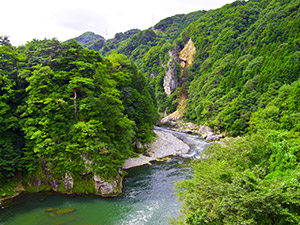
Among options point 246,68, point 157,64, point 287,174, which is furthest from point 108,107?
point 157,64

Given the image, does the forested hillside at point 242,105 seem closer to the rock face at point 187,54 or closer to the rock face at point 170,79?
the rock face at point 170,79

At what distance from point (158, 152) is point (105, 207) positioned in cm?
1963

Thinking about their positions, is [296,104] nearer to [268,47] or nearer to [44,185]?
[44,185]

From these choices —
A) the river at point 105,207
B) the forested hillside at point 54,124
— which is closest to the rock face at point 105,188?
the forested hillside at point 54,124

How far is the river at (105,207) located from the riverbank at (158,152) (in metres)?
6.19

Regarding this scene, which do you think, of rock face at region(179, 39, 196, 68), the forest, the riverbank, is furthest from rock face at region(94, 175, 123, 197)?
rock face at region(179, 39, 196, 68)

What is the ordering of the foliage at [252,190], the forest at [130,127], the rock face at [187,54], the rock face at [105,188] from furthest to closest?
the rock face at [187,54], the rock face at [105,188], the forest at [130,127], the foliage at [252,190]

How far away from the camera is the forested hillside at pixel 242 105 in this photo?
33.3ft

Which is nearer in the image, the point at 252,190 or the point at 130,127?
the point at 252,190

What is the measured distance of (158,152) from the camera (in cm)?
3791

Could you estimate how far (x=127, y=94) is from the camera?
36.0 m

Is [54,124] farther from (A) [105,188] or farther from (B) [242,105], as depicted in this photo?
(B) [242,105]

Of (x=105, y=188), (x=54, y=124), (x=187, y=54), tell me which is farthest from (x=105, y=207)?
(x=187, y=54)

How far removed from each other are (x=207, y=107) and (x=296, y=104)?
35598mm
